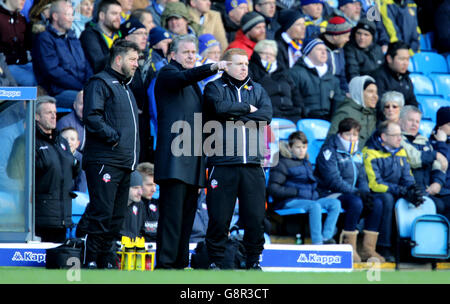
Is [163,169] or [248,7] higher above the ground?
[248,7]

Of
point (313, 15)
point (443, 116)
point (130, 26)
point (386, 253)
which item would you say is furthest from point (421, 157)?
point (130, 26)

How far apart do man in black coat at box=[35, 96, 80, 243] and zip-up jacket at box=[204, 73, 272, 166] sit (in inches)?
67.3

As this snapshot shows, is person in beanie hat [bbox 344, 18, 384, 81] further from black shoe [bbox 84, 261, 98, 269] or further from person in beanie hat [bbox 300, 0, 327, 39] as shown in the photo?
black shoe [bbox 84, 261, 98, 269]

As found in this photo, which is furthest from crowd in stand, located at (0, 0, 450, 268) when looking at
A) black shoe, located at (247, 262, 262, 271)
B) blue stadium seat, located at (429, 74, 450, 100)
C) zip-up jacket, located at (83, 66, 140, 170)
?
black shoe, located at (247, 262, 262, 271)

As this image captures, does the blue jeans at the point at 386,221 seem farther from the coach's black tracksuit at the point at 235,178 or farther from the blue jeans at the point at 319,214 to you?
the coach's black tracksuit at the point at 235,178

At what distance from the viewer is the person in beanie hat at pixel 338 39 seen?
11.5 meters

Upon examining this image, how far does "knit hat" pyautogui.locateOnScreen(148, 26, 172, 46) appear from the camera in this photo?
9.67 meters

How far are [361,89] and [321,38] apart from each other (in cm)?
140

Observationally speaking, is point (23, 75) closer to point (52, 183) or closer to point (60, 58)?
point (60, 58)

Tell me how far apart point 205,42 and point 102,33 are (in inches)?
47.1

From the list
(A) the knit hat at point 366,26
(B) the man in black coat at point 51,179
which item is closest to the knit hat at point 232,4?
(A) the knit hat at point 366,26
